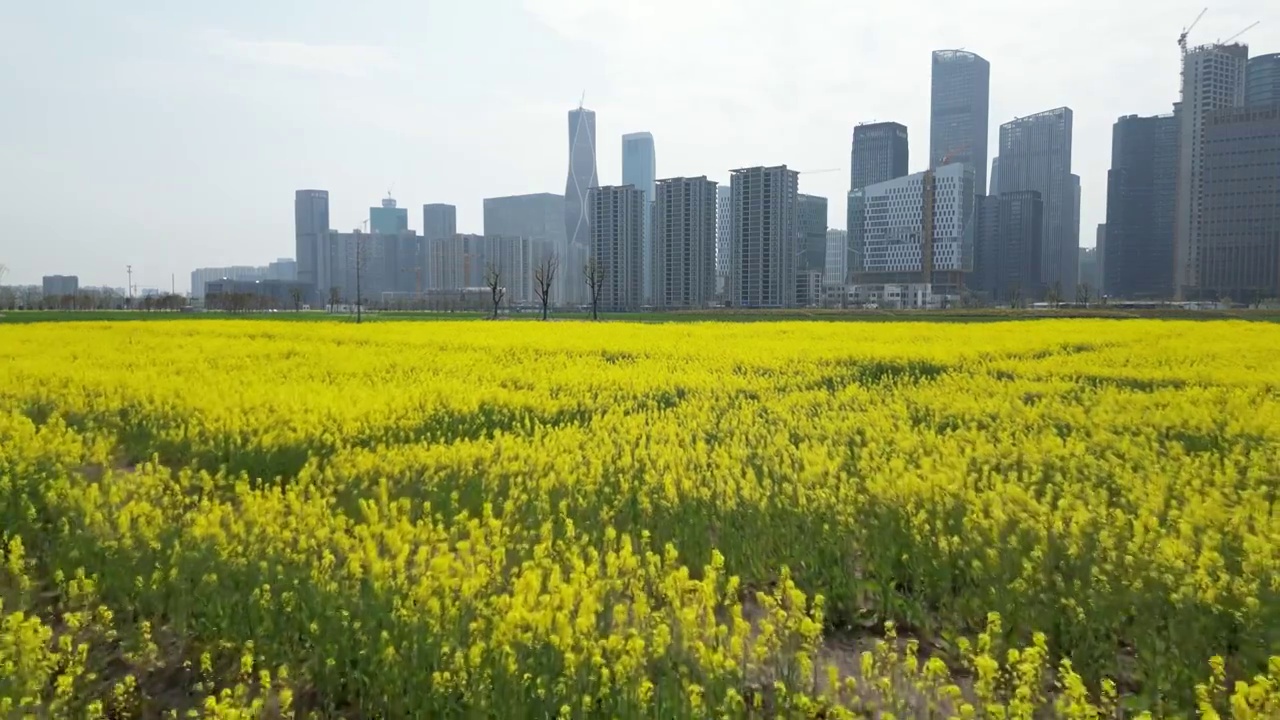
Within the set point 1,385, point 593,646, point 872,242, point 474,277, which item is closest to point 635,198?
point 474,277

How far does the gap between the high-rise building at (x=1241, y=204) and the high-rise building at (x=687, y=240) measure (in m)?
86.4

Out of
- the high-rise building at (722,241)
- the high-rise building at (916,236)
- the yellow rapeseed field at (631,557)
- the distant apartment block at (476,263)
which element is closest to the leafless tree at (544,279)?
the yellow rapeseed field at (631,557)

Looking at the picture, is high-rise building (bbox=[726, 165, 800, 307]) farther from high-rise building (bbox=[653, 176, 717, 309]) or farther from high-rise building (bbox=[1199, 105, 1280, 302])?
high-rise building (bbox=[1199, 105, 1280, 302])

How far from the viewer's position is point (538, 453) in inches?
332

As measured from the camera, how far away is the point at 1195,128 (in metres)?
175

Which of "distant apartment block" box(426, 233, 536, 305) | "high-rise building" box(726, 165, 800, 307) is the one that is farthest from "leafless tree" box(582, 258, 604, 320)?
"distant apartment block" box(426, 233, 536, 305)

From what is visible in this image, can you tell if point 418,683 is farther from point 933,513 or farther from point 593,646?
point 933,513

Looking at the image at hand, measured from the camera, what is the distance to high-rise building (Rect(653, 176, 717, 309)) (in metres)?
129

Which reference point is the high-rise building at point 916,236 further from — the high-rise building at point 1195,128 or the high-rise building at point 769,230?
the high-rise building at point 769,230

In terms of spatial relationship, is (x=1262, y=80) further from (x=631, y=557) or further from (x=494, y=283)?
(x=631, y=557)

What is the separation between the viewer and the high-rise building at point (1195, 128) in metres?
150

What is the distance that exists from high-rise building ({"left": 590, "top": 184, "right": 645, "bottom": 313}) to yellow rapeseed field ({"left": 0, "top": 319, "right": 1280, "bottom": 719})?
120 meters

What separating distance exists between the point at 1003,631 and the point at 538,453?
15.6 ft

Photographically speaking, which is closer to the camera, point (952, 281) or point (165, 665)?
point (165, 665)
